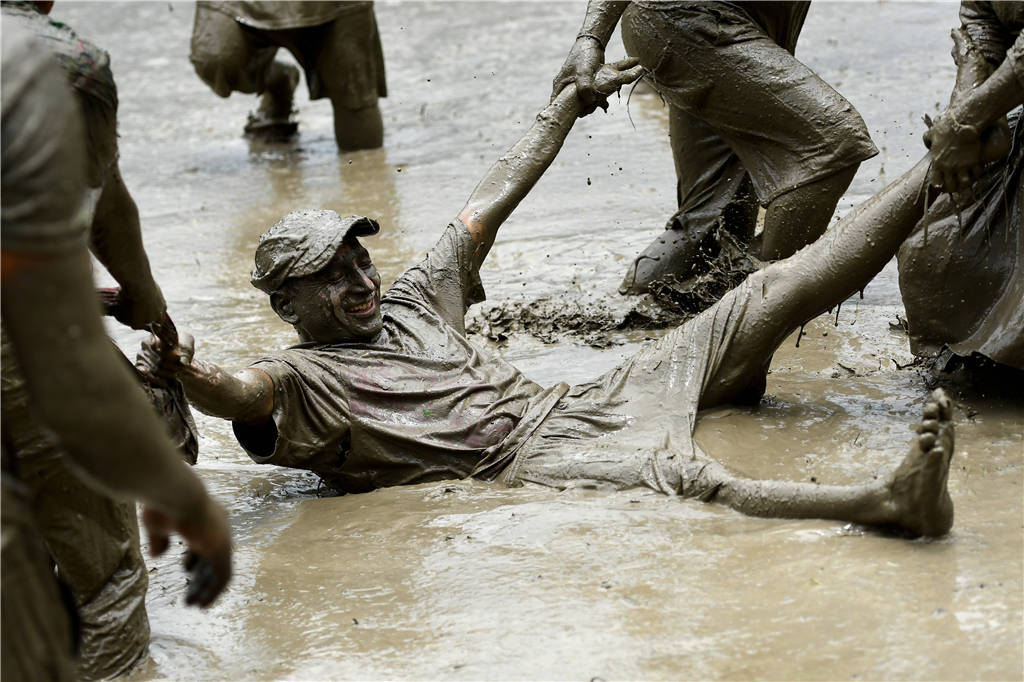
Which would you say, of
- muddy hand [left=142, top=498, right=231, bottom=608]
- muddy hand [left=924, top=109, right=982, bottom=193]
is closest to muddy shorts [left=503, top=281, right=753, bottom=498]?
muddy hand [left=924, top=109, right=982, bottom=193]

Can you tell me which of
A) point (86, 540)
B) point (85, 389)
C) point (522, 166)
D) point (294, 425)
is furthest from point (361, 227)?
point (85, 389)

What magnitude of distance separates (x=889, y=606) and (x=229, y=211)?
6.45 m

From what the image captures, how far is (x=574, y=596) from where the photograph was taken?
3508 mm

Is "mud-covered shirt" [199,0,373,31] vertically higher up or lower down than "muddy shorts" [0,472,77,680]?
higher up

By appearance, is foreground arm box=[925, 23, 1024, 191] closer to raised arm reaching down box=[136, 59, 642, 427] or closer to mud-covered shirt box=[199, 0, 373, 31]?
raised arm reaching down box=[136, 59, 642, 427]

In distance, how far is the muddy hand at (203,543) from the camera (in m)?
2.37

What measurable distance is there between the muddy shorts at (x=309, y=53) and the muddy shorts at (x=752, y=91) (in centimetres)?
406

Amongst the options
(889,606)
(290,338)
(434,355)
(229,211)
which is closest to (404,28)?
(229,211)

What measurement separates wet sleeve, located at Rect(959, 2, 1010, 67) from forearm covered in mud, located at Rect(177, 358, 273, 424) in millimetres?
2656

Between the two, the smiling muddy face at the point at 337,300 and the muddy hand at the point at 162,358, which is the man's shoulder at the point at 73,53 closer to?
the muddy hand at the point at 162,358

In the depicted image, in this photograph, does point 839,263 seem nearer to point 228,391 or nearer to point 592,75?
point 592,75

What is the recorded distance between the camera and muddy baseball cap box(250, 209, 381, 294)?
4531mm

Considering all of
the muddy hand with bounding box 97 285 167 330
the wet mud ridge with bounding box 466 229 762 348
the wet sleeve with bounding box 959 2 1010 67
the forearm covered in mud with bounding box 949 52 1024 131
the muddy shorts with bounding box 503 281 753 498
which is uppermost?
the wet sleeve with bounding box 959 2 1010 67

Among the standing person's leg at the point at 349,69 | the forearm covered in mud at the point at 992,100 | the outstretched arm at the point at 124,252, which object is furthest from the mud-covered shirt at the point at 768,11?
the standing person's leg at the point at 349,69
